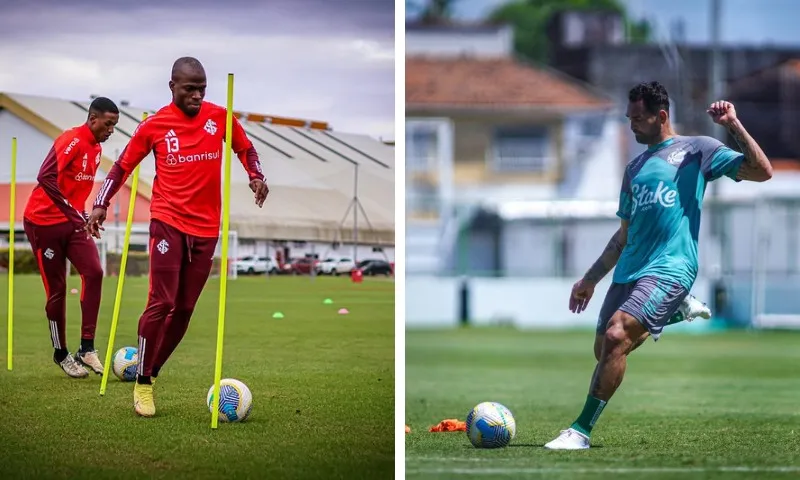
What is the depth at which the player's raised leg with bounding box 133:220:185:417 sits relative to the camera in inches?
254

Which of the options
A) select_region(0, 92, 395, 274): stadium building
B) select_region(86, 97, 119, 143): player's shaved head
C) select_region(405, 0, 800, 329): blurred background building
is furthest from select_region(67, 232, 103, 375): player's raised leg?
select_region(405, 0, 800, 329): blurred background building

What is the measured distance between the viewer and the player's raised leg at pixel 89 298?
6.85 m

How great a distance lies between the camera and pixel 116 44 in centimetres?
670

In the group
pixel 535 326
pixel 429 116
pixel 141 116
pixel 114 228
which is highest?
pixel 429 116

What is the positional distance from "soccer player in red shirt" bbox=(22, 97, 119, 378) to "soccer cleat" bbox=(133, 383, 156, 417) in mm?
423

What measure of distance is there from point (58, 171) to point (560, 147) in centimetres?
3097

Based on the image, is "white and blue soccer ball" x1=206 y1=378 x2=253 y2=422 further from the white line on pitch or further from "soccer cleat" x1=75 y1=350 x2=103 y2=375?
the white line on pitch

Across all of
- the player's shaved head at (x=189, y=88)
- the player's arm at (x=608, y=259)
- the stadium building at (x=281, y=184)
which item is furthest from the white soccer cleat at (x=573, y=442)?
the player's shaved head at (x=189, y=88)

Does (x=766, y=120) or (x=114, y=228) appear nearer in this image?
(x=114, y=228)

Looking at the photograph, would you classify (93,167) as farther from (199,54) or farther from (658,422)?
(658,422)

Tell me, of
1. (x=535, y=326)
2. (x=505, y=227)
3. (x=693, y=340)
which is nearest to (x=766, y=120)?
(x=505, y=227)

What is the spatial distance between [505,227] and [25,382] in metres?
22.6

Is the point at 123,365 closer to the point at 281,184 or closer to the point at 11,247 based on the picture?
the point at 11,247

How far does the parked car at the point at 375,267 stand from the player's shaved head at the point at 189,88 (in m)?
1.17
